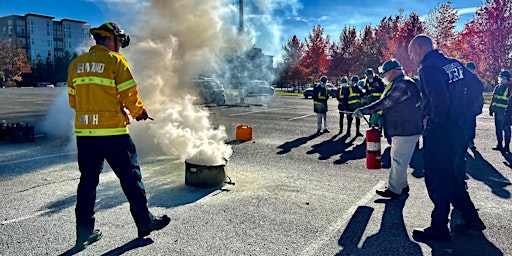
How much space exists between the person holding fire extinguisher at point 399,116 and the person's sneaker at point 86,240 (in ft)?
11.0

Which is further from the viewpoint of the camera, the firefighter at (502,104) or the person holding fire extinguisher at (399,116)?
the firefighter at (502,104)

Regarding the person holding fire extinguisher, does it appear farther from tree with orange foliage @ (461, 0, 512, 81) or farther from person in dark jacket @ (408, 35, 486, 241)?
tree with orange foliage @ (461, 0, 512, 81)

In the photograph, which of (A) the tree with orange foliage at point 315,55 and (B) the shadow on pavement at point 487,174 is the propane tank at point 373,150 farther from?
(A) the tree with orange foliage at point 315,55

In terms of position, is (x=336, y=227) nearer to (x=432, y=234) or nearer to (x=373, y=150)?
(x=432, y=234)

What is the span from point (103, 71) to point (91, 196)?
46.5 inches

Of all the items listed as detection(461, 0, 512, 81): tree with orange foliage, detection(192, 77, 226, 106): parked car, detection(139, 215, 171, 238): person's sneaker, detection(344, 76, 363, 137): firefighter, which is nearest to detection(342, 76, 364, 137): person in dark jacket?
detection(344, 76, 363, 137): firefighter

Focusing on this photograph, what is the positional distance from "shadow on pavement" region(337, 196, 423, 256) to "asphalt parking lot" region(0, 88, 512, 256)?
1cm

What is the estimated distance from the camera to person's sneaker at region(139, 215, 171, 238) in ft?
11.9

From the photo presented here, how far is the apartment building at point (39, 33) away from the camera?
81.7 m

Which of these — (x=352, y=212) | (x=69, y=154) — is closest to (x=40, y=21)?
(x=69, y=154)

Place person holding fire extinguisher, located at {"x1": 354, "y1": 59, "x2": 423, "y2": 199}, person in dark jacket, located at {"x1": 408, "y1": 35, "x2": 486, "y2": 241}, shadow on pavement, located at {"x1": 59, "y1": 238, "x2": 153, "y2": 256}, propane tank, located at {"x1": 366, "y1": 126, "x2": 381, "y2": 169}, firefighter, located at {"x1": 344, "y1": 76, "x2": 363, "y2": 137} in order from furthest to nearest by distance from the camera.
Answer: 1. firefighter, located at {"x1": 344, "y1": 76, "x2": 363, "y2": 137}
2. propane tank, located at {"x1": 366, "y1": 126, "x2": 381, "y2": 169}
3. person holding fire extinguisher, located at {"x1": 354, "y1": 59, "x2": 423, "y2": 199}
4. person in dark jacket, located at {"x1": 408, "y1": 35, "x2": 486, "y2": 241}
5. shadow on pavement, located at {"x1": 59, "y1": 238, "x2": 153, "y2": 256}

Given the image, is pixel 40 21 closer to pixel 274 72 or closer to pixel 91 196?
pixel 274 72

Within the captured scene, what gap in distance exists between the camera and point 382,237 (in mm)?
3713

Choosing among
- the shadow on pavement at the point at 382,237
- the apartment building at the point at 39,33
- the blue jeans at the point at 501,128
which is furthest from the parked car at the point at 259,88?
the apartment building at the point at 39,33
